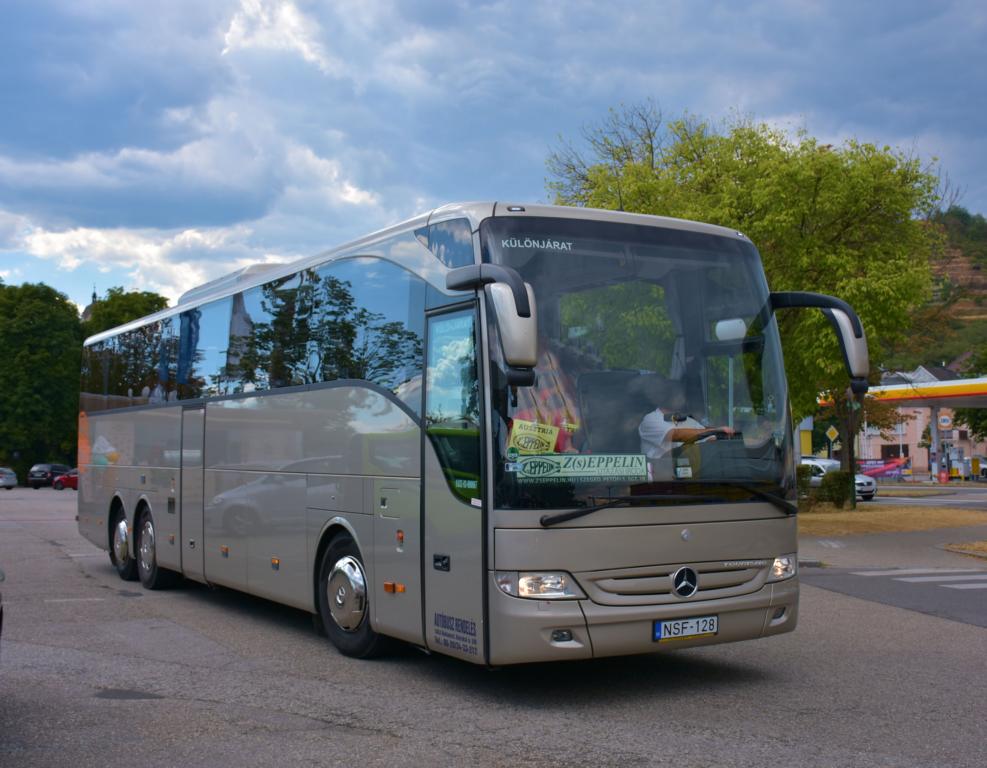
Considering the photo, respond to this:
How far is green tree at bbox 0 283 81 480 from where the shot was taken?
7662 cm

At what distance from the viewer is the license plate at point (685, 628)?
767cm

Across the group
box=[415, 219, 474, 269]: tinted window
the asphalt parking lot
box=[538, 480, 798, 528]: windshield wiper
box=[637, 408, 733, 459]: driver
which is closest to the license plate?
the asphalt parking lot

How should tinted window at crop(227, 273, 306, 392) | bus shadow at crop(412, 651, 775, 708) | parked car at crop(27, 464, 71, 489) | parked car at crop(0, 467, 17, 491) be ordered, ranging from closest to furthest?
bus shadow at crop(412, 651, 775, 708) → tinted window at crop(227, 273, 306, 392) → parked car at crop(0, 467, 17, 491) → parked car at crop(27, 464, 71, 489)

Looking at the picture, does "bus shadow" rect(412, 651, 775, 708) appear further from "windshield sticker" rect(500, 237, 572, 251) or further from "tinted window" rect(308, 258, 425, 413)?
"windshield sticker" rect(500, 237, 572, 251)

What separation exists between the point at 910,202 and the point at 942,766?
70.1ft

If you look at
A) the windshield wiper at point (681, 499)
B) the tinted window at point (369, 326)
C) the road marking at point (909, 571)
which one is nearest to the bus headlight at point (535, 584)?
the windshield wiper at point (681, 499)

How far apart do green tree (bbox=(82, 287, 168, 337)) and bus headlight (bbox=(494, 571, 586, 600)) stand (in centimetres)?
7725

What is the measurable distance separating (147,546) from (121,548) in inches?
46.9

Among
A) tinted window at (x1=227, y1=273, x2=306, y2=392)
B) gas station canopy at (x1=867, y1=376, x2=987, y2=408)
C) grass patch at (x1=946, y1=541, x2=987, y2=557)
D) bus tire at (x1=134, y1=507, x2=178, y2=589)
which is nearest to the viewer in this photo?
tinted window at (x1=227, y1=273, x2=306, y2=392)

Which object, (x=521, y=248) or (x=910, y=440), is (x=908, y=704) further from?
(x=910, y=440)

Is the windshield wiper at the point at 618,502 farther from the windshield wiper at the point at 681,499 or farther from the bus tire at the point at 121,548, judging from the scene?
the bus tire at the point at 121,548

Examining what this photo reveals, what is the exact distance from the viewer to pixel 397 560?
8484mm

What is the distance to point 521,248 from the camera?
7.83 m

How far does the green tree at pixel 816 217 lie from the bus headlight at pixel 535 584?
17.5m
